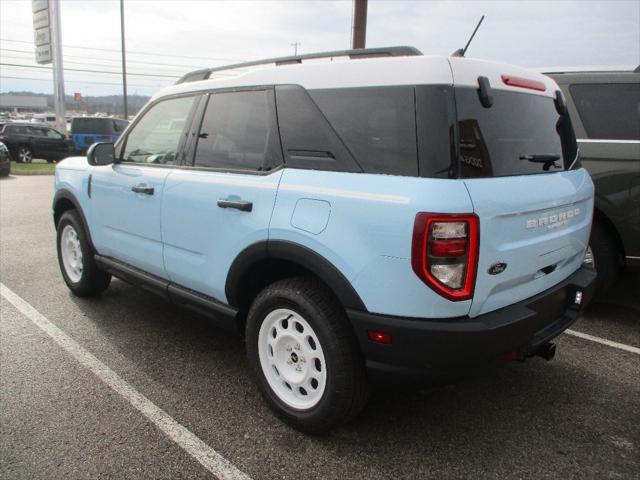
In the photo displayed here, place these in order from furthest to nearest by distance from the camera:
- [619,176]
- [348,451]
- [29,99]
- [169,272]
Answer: [29,99], [619,176], [169,272], [348,451]

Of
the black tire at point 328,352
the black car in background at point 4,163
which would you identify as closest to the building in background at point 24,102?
the black car in background at point 4,163

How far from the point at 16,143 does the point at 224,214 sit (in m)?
20.5

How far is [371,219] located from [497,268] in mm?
580

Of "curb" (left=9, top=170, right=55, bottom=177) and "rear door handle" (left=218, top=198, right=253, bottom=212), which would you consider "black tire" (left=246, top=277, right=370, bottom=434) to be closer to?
"rear door handle" (left=218, top=198, right=253, bottom=212)

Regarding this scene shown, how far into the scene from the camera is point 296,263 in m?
2.50

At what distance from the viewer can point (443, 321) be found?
2096 millimetres

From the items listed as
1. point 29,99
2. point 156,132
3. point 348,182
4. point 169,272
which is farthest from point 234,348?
point 29,99

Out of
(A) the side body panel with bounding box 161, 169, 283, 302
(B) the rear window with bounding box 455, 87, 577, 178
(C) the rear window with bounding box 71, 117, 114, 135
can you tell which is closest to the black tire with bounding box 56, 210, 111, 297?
(A) the side body panel with bounding box 161, 169, 283, 302

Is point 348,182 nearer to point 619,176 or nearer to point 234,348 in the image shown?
point 234,348

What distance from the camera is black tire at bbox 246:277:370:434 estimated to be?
7.64ft

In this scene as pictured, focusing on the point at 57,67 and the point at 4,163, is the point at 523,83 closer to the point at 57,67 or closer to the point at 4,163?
the point at 4,163

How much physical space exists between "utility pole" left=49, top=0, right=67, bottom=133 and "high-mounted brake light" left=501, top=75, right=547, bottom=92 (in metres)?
25.5

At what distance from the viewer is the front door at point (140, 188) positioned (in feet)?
11.1

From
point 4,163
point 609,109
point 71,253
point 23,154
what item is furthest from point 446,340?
point 23,154
